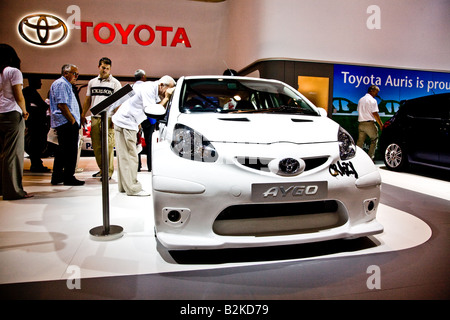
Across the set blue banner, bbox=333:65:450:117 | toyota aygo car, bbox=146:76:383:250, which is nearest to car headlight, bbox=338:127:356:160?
toyota aygo car, bbox=146:76:383:250

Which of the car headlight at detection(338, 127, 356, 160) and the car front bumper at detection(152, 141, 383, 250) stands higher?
the car headlight at detection(338, 127, 356, 160)

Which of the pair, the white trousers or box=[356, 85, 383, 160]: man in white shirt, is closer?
the white trousers

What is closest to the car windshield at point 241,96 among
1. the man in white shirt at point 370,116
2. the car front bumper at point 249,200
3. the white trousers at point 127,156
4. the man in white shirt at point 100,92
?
the car front bumper at point 249,200

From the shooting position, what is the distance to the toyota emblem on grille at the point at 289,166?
6.18 feet

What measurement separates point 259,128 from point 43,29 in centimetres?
914

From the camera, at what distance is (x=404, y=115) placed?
559cm

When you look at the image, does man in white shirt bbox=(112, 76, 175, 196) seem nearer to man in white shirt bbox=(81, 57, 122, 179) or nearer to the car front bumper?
man in white shirt bbox=(81, 57, 122, 179)

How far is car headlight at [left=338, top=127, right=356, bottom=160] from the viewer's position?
2.12 metres

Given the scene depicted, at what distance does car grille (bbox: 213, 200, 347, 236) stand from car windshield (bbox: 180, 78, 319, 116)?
0.93 metres

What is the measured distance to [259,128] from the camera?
2.06m

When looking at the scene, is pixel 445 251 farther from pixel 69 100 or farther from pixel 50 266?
pixel 69 100

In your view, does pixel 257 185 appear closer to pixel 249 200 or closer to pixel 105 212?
pixel 249 200

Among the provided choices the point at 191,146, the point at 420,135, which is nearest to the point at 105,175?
the point at 191,146
